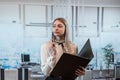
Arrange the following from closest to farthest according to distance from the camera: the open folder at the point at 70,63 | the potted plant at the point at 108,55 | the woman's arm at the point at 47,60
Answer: the open folder at the point at 70,63 < the woman's arm at the point at 47,60 < the potted plant at the point at 108,55

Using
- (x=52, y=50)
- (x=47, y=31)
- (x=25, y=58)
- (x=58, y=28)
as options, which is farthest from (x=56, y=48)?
(x=47, y=31)

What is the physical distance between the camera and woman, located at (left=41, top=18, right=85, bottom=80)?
1.64m

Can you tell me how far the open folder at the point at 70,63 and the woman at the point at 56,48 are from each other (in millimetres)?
55

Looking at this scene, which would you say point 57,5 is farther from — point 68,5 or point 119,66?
point 119,66

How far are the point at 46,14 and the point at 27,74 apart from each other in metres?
1.36

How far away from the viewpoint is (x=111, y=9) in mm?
4891

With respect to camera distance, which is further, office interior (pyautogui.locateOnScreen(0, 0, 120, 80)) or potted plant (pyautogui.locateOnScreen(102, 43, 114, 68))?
potted plant (pyautogui.locateOnScreen(102, 43, 114, 68))

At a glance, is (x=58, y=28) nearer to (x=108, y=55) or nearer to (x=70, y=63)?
(x=70, y=63)

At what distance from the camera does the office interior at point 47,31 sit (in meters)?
4.54

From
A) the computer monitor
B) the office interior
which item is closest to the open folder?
the office interior

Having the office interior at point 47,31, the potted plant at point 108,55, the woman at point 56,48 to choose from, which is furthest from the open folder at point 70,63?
the potted plant at point 108,55

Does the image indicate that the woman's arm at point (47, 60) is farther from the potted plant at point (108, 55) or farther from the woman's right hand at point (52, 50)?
the potted plant at point (108, 55)

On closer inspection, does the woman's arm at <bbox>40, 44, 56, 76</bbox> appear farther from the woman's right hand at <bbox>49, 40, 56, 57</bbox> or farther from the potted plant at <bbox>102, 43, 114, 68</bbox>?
the potted plant at <bbox>102, 43, 114, 68</bbox>

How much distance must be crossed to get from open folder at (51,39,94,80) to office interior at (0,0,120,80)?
280 cm
